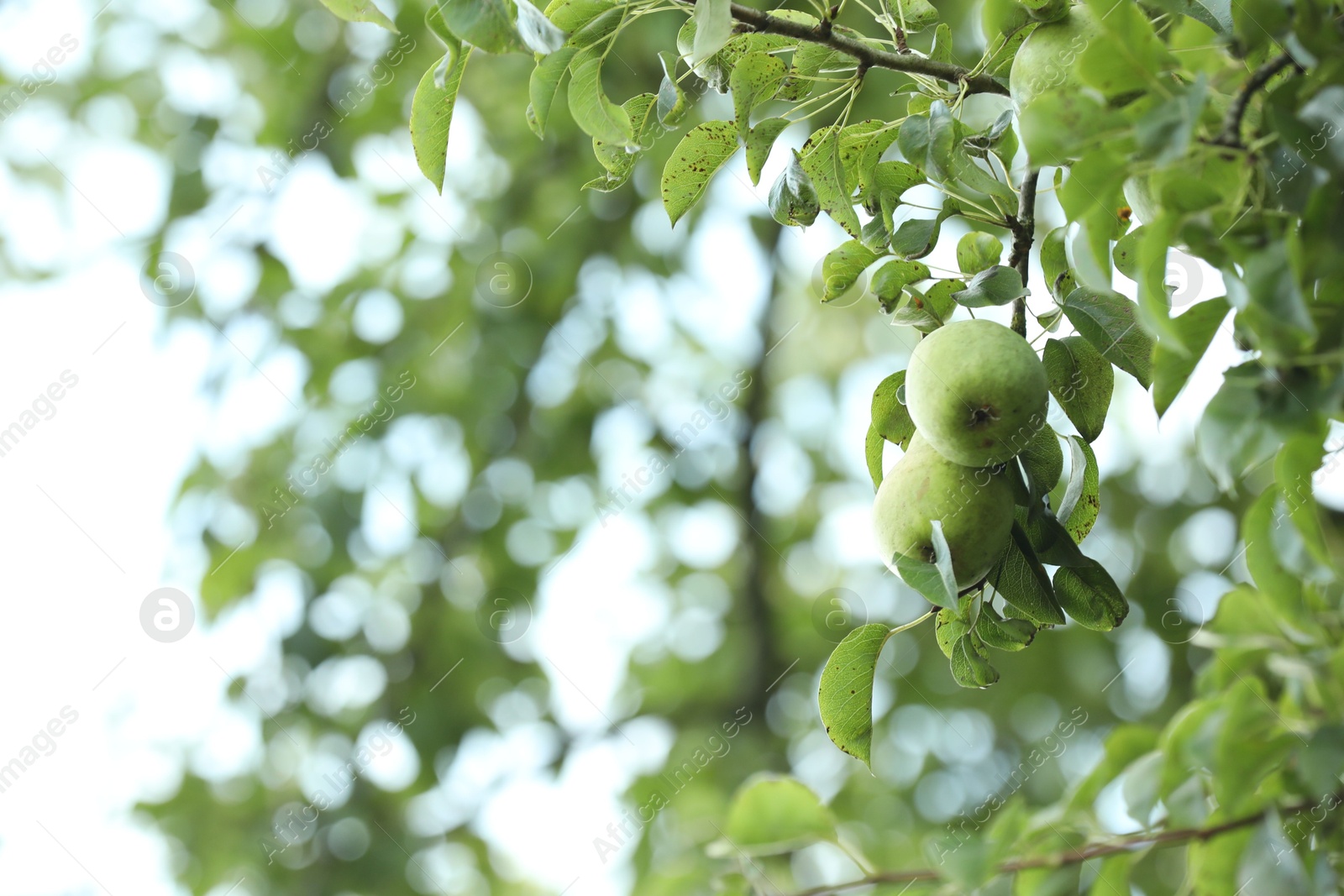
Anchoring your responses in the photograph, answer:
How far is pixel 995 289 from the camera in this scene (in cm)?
79

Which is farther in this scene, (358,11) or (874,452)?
(874,452)

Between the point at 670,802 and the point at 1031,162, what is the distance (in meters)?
2.61

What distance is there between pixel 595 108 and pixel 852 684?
0.50 m

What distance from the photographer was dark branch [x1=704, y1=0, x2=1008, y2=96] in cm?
78

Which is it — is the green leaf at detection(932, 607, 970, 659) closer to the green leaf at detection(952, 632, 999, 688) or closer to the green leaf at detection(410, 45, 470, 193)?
the green leaf at detection(952, 632, 999, 688)

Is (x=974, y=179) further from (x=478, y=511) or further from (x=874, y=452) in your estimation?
(x=478, y=511)

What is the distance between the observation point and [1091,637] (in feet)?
10.0

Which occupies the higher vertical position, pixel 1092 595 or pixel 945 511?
pixel 945 511

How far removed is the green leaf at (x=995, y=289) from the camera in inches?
31.1

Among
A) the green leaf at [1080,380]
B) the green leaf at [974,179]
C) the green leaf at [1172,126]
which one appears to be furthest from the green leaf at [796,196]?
the green leaf at [1172,126]

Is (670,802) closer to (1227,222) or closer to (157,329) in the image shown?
(157,329)

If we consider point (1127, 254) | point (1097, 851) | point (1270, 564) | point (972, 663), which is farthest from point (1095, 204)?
point (1097, 851)

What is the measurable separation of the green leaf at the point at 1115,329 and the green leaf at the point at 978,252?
0.28 feet

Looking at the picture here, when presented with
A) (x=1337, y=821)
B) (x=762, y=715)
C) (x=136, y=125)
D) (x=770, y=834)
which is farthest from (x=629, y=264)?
(x=1337, y=821)
